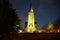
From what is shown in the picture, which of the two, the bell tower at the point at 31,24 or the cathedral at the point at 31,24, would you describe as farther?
the bell tower at the point at 31,24

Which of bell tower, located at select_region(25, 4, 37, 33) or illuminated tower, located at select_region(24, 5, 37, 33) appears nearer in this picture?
illuminated tower, located at select_region(24, 5, 37, 33)

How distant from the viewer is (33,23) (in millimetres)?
87562

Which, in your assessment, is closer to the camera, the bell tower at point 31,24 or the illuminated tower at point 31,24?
the illuminated tower at point 31,24

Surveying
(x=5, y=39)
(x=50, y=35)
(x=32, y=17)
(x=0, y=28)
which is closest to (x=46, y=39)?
(x=50, y=35)

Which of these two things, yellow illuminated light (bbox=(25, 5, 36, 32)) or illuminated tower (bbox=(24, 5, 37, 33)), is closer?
illuminated tower (bbox=(24, 5, 37, 33))

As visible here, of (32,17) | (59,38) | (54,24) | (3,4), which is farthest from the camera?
(32,17)

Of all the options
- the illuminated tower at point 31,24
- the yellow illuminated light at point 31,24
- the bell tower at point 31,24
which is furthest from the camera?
the yellow illuminated light at point 31,24

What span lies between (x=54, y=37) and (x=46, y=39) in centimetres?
60

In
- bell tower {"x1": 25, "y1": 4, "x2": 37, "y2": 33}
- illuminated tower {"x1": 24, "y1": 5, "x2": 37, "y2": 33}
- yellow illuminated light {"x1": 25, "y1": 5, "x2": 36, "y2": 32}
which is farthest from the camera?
yellow illuminated light {"x1": 25, "y1": 5, "x2": 36, "y2": 32}

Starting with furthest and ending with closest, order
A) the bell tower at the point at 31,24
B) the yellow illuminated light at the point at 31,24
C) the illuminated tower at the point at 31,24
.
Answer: the yellow illuminated light at the point at 31,24 < the bell tower at the point at 31,24 < the illuminated tower at the point at 31,24

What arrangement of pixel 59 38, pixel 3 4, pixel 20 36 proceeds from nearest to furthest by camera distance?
pixel 59 38, pixel 20 36, pixel 3 4

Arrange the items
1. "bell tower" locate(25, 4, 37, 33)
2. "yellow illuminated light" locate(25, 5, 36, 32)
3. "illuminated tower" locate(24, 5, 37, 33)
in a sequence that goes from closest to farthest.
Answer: "illuminated tower" locate(24, 5, 37, 33), "bell tower" locate(25, 4, 37, 33), "yellow illuminated light" locate(25, 5, 36, 32)

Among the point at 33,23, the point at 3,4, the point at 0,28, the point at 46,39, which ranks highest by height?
the point at 33,23

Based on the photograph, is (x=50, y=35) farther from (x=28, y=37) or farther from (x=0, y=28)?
(x=0, y=28)
